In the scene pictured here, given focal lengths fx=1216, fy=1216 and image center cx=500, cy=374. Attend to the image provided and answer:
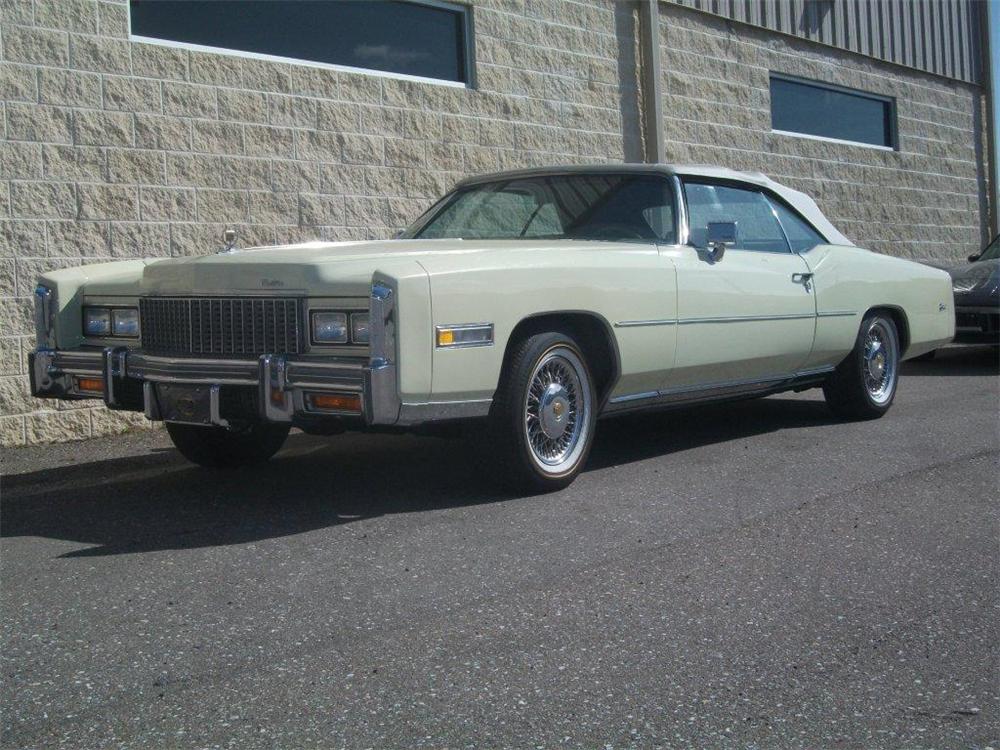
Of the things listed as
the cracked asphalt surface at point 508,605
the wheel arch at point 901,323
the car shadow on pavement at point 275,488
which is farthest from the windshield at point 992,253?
the cracked asphalt surface at point 508,605

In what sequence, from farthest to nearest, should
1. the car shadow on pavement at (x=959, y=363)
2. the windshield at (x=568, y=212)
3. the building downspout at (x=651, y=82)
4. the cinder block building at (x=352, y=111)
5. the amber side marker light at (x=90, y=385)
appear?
the building downspout at (x=651, y=82) → the car shadow on pavement at (x=959, y=363) → the cinder block building at (x=352, y=111) → the windshield at (x=568, y=212) → the amber side marker light at (x=90, y=385)

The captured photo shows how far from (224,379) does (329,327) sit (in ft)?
1.67

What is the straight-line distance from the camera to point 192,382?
498 cm

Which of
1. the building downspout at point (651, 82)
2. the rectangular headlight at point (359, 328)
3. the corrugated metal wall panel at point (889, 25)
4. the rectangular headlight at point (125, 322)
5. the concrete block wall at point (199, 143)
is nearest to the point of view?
the rectangular headlight at point (359, 328)

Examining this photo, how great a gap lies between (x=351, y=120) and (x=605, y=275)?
4.01m

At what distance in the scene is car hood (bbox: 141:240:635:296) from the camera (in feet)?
15.5

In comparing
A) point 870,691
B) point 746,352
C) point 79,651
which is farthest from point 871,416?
point 79,651

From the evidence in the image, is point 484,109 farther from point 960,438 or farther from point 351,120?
point 960,438

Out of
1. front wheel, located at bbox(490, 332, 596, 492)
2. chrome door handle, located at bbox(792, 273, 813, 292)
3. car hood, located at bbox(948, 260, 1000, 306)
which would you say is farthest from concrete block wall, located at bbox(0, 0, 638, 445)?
car hood, located at bbox(948, 260, 1000, 306)

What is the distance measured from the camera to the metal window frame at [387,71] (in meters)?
7.98

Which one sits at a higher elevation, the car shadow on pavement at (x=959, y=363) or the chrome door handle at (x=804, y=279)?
the chrome door handle at (x=804, y=279)

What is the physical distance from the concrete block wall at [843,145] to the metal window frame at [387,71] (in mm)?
2540

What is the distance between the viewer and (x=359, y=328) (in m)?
4.69

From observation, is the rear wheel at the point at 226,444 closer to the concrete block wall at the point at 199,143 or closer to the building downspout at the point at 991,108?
the concrete block wall at the point at 199,143
